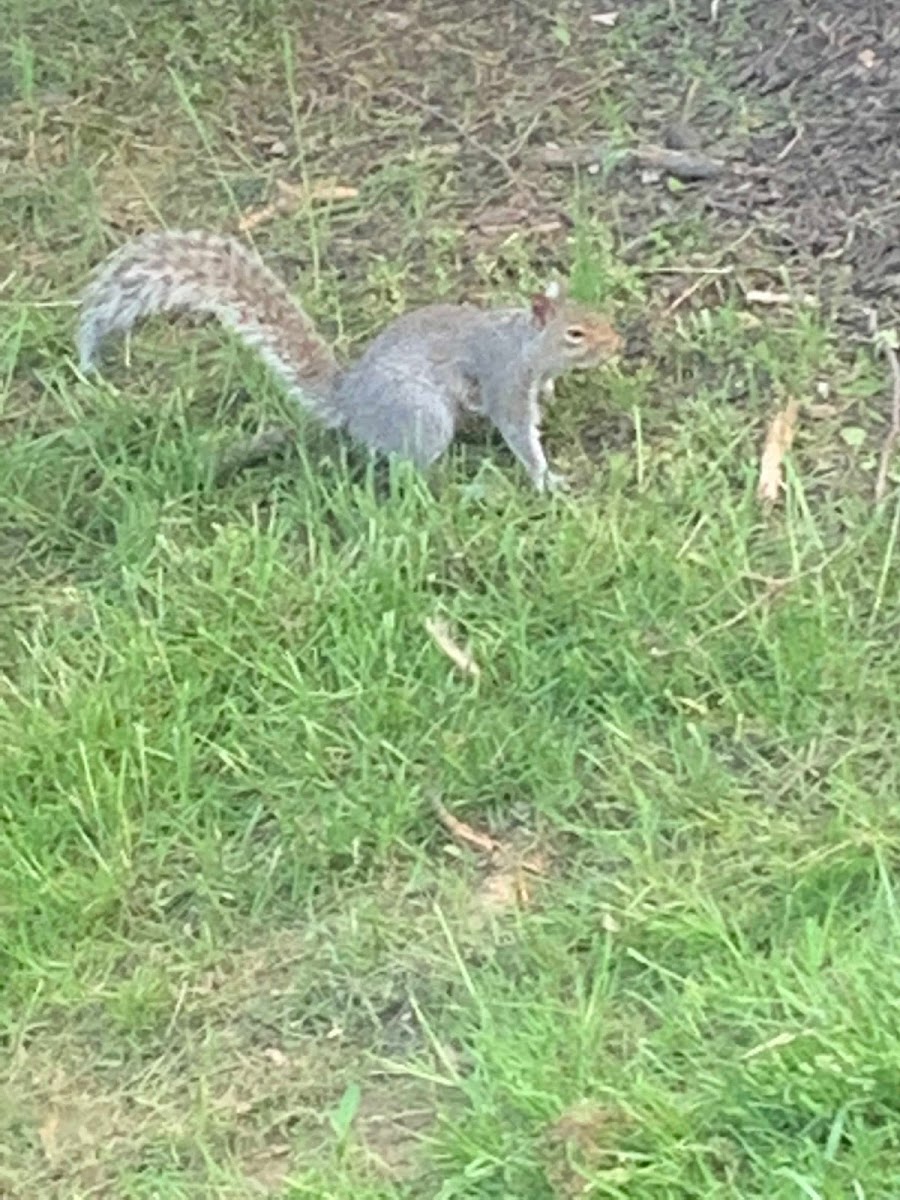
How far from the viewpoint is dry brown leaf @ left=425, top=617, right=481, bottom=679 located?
3266 millimetres

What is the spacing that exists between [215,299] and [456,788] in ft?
3.09

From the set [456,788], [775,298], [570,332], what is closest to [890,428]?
[775,298]

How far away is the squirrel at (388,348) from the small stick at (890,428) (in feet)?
1.46

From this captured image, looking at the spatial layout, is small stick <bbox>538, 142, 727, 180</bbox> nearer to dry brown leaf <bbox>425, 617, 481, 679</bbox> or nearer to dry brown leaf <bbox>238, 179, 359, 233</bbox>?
dry brown leaf <bbox>238, 179, 359, 233</bbox>

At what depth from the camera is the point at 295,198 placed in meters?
4.26

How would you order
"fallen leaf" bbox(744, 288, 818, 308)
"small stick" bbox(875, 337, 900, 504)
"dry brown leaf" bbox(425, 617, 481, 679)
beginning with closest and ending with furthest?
"dry brown leaf" bbox(425, 617, 481, 679) → "small stick" bbox(875, 337, 900, 504) → "fallen leaf" bbox(744, 288, 818, 308)

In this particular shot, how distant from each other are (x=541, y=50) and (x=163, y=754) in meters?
1.89

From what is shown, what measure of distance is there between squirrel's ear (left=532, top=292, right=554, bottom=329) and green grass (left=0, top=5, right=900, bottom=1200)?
22 centimetres

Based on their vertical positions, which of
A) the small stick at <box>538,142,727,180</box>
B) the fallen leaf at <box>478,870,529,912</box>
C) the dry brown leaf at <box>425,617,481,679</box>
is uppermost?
the small stick at <box>538,142,727,180</box>

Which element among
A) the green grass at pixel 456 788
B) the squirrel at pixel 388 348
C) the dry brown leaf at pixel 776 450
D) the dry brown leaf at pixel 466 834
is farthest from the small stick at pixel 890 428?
the dry brown leaf at pixel 466 834

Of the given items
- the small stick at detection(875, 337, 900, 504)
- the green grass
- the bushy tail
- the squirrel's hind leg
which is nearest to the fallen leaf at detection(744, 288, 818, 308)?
the green grass

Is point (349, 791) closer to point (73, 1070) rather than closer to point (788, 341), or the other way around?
point (73, 1070)

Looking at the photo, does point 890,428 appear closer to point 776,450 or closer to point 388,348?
point 776,450

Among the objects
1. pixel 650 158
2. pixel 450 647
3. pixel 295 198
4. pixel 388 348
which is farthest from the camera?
pixel 295 198
